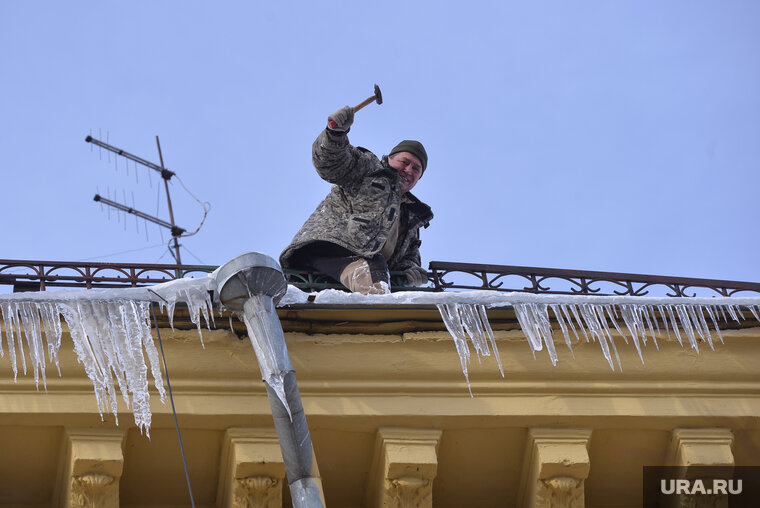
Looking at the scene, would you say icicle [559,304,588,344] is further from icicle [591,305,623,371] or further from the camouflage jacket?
the camouflage jacket

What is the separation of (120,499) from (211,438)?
595 millimetres

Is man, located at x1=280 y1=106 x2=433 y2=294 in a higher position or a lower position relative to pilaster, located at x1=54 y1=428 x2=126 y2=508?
higher

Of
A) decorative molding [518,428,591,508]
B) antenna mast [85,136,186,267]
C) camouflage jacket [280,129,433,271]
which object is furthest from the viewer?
antenna mast [85,136,186,267]

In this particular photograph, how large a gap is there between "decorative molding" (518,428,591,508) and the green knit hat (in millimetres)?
2407

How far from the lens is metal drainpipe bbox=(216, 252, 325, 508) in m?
7.12

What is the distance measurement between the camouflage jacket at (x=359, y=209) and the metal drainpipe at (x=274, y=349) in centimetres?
170

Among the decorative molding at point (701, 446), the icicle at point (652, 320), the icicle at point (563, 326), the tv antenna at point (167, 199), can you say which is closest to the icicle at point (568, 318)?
the icicle at point (563, 326)

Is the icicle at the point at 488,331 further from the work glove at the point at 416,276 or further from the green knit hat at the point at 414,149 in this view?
the green knit hat at the point at 414,149

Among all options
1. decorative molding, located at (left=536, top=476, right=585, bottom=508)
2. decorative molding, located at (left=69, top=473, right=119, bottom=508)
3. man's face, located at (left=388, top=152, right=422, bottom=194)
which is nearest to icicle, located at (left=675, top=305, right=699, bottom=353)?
decorative molding, located at (left=536, top=476, right=585, bottom=508)

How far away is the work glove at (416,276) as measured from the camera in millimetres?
9398

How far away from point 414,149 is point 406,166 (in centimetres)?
13

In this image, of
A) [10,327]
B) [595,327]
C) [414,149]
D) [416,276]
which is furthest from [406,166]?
[10,327]

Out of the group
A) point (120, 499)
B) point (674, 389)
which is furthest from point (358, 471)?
point (674, 389)

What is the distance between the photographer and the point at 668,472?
8.41 meters
